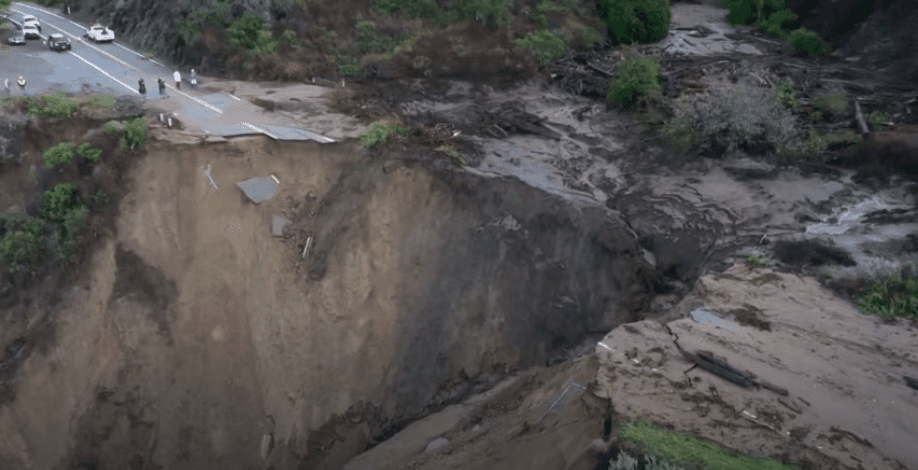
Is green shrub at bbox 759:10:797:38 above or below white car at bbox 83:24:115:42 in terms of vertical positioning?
above

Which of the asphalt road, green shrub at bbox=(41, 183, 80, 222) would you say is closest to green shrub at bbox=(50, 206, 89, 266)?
green shrub at bbox=(41, 183, 80, 222)

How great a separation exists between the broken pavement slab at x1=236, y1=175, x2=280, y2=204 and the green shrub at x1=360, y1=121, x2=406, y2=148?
256 centimetres

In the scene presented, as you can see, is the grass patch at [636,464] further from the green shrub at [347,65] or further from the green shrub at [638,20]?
the green shrub at [638,20]

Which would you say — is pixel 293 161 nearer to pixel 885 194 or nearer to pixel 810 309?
pixel 810 309

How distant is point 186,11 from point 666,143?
54.8 ft

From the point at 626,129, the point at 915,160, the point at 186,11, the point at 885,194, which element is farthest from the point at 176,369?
the point at 915,160

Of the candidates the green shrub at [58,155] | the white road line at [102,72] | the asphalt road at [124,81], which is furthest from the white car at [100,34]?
the green shrub at [58,155]

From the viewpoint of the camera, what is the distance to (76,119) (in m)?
16.3

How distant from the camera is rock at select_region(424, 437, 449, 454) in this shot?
1408cm

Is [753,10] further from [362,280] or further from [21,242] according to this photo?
[21,242]

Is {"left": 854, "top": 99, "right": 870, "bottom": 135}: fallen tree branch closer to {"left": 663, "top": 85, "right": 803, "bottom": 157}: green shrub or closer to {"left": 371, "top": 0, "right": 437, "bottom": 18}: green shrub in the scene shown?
{"left": 663, "top": 85, "right": 803, "bottom": 157}: green shrub

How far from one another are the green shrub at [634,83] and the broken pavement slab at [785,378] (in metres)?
8.57

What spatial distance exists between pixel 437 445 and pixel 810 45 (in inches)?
798

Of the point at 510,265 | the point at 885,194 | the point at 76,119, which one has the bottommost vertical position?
the point at 510,265
